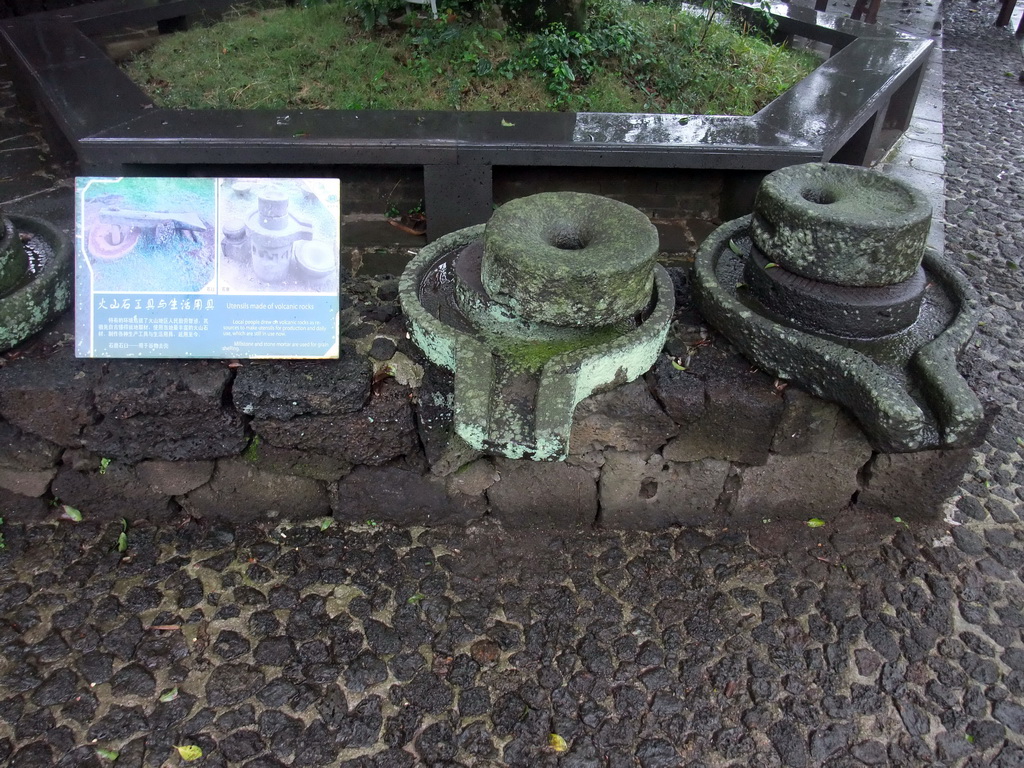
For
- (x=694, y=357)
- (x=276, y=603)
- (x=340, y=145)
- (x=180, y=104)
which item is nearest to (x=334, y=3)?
(x=180, y=104)

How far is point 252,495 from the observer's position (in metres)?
3.46

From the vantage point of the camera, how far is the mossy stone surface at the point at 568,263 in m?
2.88

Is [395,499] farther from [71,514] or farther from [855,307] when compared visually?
[855,307]

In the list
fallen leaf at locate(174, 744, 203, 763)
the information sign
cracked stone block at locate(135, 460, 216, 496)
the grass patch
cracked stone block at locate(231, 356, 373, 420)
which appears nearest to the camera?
fallen leaf at locate(174, 744, 203, 763)

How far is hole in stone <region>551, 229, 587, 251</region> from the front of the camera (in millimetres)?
3172

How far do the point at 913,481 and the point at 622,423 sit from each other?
4.38 ft

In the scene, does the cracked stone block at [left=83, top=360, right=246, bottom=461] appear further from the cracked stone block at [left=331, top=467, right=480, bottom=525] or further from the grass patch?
the grass patch

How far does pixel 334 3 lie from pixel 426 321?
13.5 feet

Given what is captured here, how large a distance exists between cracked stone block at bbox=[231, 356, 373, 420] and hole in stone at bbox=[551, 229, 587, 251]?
0.92 m

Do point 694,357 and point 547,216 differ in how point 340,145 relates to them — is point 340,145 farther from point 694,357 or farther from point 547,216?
point 694,357

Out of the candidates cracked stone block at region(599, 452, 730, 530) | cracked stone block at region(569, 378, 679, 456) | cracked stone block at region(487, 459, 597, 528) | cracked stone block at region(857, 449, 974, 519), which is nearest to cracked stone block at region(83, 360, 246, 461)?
cracked stone block at region(487, 459, 597, 528)

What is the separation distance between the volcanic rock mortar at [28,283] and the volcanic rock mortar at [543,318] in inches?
54.9

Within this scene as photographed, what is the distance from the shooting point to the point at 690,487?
11.5 feet

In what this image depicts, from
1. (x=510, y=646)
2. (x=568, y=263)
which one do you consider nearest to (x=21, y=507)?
(x=510, y=646)
